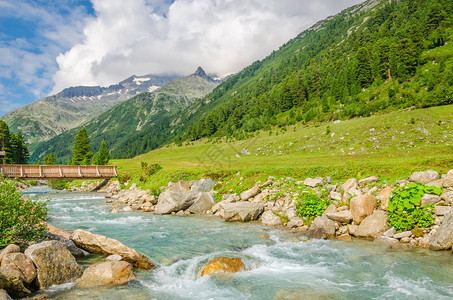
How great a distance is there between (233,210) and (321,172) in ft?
34.3

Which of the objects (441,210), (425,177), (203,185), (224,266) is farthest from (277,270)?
(203,185)

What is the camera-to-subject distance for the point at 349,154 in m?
41.6

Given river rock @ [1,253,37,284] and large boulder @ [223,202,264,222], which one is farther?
large boulder @ [223,202,264,222]

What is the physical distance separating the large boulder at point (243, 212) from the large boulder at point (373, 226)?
8041mm

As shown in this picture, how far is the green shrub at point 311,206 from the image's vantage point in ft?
60.4

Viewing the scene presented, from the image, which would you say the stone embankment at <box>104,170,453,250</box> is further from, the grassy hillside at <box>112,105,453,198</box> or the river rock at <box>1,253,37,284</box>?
the river rock at <box>1,253,37,284</box>

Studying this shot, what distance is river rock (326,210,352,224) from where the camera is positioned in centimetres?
1640

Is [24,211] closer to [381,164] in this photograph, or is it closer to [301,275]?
[301,275]

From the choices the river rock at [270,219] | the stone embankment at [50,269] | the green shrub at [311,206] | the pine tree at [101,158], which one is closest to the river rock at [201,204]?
the river rock at [270,219]

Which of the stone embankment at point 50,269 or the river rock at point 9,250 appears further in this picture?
the river rock at point 9,250

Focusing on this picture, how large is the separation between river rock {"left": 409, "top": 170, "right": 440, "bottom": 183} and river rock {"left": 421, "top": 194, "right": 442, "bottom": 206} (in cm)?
266

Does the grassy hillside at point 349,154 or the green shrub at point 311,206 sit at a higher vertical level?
the grassy hillside at point 349,154

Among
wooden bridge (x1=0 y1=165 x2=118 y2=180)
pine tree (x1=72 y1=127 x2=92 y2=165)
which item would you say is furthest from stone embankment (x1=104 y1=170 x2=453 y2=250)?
pine tree (x1=72 y1=127 x2=92 y2=165)

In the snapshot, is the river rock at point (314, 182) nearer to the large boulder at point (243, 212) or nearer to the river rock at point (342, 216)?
the large boulder at point (243, 212)
